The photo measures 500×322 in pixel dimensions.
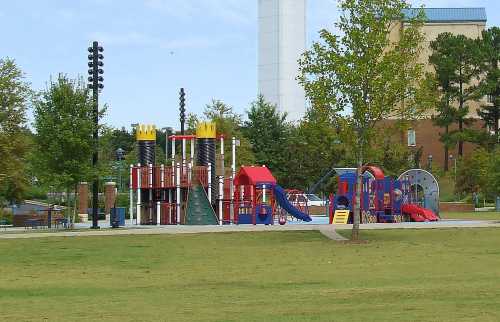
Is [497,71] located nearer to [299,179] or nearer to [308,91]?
[299,179]

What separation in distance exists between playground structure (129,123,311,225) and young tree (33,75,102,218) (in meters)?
7.38

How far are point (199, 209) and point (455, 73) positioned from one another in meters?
48.2

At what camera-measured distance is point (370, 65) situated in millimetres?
35688

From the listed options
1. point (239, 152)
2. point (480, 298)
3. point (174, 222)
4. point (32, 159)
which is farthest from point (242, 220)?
point (480, 298)

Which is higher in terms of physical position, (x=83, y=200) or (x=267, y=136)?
(x=267, y=136)

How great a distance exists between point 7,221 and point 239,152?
2324cm

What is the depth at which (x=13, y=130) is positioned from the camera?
5412 cm

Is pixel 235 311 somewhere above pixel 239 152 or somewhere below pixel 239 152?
below

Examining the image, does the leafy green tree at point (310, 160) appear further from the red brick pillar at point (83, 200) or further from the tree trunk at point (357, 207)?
the tree trunk at point (357, 207)

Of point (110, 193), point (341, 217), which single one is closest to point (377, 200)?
point (341, 217)

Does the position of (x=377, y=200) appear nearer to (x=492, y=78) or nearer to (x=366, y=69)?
(x=366, y=69)

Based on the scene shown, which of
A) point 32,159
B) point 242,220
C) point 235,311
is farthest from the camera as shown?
point 242,220

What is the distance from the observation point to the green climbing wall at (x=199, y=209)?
165 ft

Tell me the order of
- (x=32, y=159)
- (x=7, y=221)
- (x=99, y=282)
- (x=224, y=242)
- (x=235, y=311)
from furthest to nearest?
(x=7, y=221)
(x=32, y=159)
(x=224, y=242)
(x=99, y=282)
(x=235, y=311)
